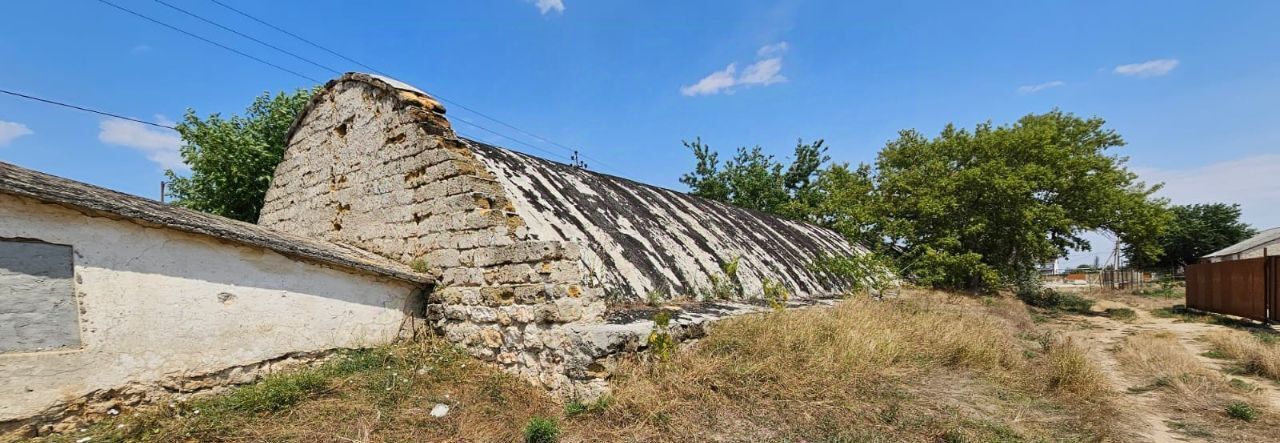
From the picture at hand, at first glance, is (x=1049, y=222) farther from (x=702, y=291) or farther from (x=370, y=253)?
(x=370, y=253)

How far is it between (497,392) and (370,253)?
286 centimetres

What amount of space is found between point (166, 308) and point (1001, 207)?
2058 cm

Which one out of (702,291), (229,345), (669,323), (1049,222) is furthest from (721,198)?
(229,345)

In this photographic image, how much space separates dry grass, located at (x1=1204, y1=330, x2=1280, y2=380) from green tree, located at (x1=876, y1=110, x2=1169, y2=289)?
237 inches

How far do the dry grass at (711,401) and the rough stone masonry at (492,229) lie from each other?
0.43 metres

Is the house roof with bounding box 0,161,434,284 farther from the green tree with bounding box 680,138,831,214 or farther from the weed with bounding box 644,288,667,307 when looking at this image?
the green tree with bounding box 680,138,831,214

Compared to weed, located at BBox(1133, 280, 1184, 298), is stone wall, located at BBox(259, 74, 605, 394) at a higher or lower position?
higher

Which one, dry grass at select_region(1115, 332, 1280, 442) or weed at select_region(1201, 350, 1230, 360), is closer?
dry grass at select_region(1115, 332, 1280, 442)

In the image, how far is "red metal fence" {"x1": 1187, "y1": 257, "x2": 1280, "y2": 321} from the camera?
13.8m

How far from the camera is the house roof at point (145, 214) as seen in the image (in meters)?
4.00

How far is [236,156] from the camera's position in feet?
42.8

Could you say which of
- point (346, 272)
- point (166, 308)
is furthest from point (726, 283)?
point (166, 308)

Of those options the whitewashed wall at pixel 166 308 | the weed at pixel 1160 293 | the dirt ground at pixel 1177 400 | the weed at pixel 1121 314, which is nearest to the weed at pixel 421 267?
the whitewashed wall at pixel 166 308

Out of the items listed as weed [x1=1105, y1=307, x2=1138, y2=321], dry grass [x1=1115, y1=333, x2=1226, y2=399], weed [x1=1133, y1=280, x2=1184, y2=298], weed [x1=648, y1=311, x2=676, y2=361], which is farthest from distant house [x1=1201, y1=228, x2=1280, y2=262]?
weed [x1=648, y1=311, x2=676, y2=361]
